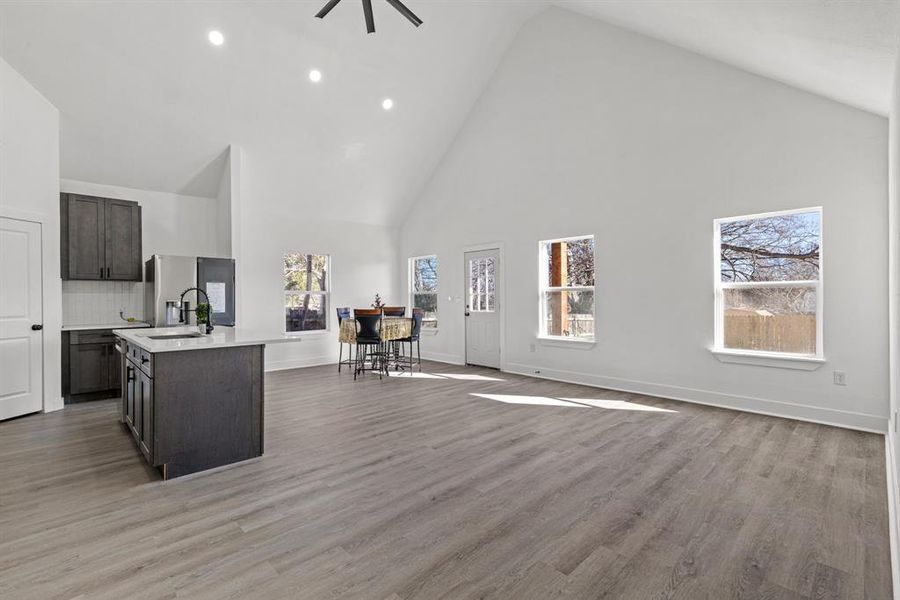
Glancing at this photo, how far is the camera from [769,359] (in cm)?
416

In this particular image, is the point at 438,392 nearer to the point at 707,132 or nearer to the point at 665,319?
the point at 665,319

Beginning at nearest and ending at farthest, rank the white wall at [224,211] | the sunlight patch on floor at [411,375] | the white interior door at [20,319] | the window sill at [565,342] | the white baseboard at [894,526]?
the white baseboard at [894,526] → the white interior door at [20,319] → the window sill at [565,342] → the white wall at [224,211] → the sunlight patch on floor at [411,375]

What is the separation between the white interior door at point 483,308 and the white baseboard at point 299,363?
2462mm

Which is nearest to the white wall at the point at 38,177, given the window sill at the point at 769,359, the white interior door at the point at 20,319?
the white interior door at the point at 20,319

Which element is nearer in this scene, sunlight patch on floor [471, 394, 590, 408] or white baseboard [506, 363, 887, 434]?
white baseboard [506, 363, 887, 434]

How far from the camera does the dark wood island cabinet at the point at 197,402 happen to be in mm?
2764

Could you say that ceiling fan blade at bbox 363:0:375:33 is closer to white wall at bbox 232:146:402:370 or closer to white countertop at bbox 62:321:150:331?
white wall at bbox 232:146:402:370

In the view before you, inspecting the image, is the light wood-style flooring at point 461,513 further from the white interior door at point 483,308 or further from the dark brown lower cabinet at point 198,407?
the white interior door at point 483,308

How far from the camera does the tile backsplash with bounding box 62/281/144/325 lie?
5293mm

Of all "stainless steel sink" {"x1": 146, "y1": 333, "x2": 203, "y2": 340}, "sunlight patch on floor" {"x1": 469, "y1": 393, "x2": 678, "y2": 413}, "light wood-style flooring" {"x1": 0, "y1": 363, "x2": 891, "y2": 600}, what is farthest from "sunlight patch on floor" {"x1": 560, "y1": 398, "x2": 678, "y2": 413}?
"stainless steel sink" {"x1": 146, "y1": 333, "x2": 203, "y2": 340}

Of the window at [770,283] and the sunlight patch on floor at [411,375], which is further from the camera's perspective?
the sunlight patch on floor at [411,375]

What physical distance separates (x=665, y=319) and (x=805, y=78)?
249cm

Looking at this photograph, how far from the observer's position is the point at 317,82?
18.3 ft

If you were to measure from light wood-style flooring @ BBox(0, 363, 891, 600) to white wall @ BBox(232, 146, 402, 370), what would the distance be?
2.95 m
